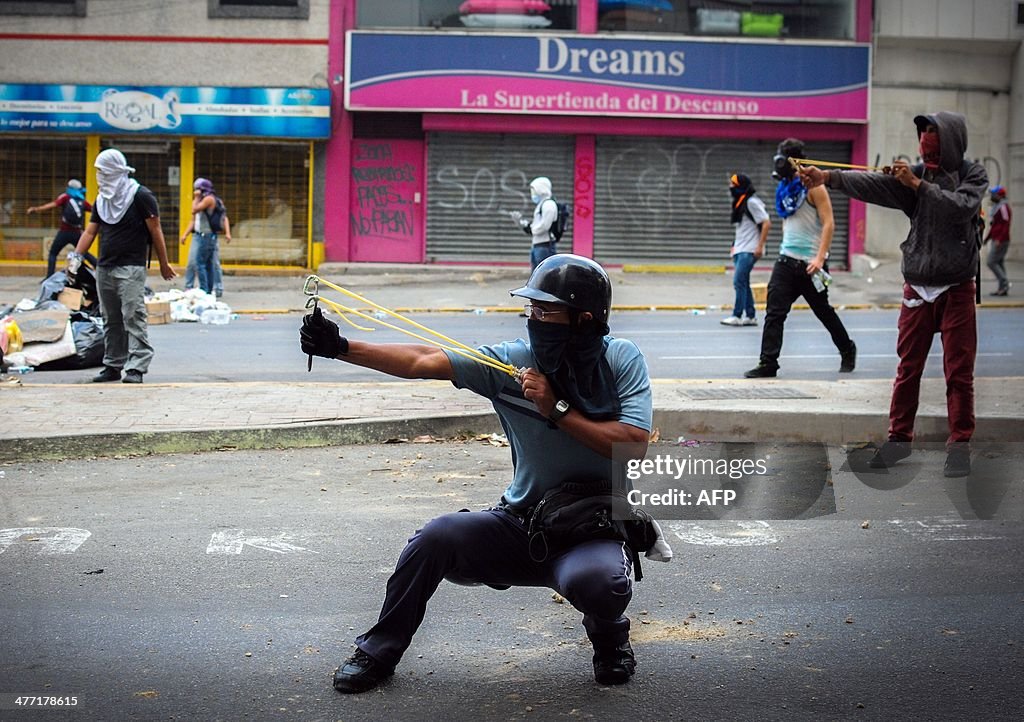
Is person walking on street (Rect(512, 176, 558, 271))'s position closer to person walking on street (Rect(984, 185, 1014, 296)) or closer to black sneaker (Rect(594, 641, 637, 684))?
person walking on street (Rect(984, 185, 1014, 296))

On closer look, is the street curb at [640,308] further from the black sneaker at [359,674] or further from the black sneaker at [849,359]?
the black sneaker at [359,674]

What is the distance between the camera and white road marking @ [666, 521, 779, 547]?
606 cm

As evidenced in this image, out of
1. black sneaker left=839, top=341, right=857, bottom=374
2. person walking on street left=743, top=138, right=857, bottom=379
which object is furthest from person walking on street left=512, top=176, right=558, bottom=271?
person walking on street left=743, top=138, right=857, bottom=379

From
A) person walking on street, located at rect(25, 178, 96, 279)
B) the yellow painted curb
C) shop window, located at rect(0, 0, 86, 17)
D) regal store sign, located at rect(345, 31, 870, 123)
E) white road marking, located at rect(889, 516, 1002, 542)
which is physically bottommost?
white road marking, located at rect(889, 516, 1002, 542)

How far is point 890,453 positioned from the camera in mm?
7703

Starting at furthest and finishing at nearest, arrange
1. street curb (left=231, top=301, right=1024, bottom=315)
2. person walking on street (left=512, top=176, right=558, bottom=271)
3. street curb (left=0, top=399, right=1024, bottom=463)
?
street curb (left=231, top=301, right=1024, bottom=315), person walking on street (left=512, top=176, right=558, bottom=271), street curb (left=0, top=399, right=1024, bottom=463)

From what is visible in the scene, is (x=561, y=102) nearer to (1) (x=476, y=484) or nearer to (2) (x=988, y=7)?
(2) (x=988, y=7)

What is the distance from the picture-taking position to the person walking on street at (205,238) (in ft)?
60.6

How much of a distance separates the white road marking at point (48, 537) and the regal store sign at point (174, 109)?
59.3ft

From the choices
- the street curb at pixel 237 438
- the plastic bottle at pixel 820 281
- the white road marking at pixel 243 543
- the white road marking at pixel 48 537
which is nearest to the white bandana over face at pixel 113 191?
the street curb at pixel 237 438

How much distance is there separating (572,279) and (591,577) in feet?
2.89

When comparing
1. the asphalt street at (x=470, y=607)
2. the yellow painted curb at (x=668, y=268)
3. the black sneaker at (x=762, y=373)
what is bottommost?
the asphalt street at (x=470, y=607)

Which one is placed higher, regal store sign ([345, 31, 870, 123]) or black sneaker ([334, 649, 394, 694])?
regal store sign ([345, 31, 870, 123])

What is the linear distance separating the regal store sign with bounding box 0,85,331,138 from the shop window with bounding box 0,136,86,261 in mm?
578
